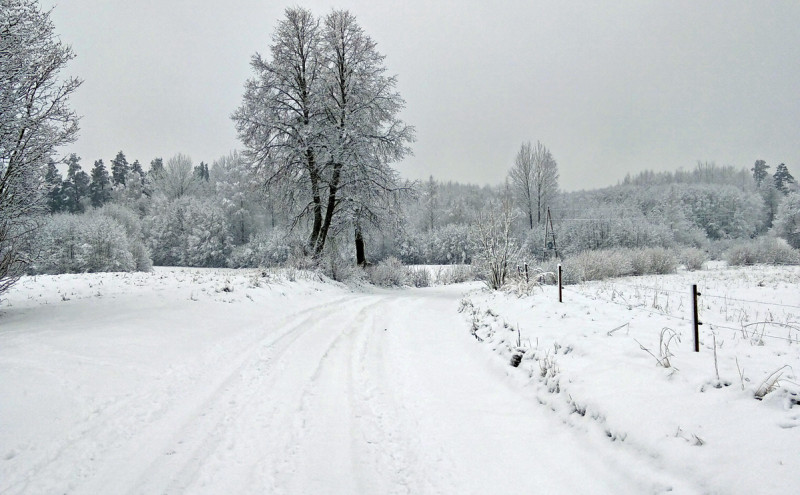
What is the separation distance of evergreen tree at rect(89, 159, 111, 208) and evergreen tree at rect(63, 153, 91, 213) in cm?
90

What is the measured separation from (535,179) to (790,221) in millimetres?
24582

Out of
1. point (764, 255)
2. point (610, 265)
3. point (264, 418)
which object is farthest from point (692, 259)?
point (264, 418)

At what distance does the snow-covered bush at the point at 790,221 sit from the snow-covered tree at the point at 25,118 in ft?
173

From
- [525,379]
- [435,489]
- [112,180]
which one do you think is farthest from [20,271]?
[112,180]

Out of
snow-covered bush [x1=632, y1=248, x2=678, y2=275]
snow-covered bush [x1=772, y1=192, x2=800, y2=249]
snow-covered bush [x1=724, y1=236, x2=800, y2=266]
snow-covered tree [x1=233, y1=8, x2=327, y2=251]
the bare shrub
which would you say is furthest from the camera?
snow-covered bush [x1=772, y1=192, x2=800, y2=249]

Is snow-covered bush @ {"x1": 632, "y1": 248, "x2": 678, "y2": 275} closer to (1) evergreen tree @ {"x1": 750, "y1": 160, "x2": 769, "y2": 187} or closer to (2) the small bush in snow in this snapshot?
(2) the small bush in snow

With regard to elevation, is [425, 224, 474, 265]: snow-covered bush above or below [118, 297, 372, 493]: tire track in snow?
above

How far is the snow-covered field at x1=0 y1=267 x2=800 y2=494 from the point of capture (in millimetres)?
3020

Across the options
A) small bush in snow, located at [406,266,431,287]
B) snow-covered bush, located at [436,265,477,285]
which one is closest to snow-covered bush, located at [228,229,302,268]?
small bush in snow, located at [406,266,431,287]

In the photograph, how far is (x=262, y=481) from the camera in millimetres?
3033

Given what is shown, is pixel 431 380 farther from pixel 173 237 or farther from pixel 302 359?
pixel 173 237

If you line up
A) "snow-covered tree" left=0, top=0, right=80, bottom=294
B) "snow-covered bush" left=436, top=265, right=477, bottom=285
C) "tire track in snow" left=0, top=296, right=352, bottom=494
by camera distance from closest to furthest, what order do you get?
"tire track in snow" left=0, top=296, right=352, bottom=494, "snow-covered tree" left=0, top=0, right=80, bottom=294, "snow-covered bush" left=436, top=265, right=477, bottom=285

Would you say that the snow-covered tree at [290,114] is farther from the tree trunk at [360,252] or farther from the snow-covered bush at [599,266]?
the snow-covered bush at [599,266]

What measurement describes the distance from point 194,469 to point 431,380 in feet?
11.2
